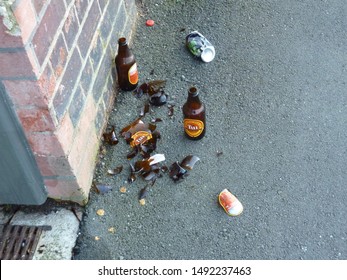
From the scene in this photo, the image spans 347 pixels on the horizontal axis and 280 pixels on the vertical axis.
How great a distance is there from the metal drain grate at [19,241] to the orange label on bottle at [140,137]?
0.72 m

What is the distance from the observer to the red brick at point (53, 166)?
252 cm

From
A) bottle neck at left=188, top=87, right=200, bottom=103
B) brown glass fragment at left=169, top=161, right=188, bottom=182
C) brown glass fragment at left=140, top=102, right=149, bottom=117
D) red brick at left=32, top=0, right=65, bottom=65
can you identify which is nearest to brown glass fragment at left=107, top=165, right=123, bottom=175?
brown glass fragment at left=169, top=161, right=188, bottom=182

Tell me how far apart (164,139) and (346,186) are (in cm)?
111

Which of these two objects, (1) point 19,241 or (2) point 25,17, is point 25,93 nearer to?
(2) point 25,17

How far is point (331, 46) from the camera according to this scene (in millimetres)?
3711

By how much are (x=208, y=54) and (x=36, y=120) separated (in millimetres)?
1614

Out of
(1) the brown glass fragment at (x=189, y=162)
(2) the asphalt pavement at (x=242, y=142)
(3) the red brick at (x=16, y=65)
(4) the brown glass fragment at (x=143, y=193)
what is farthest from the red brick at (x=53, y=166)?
(1) the brown glass fragment at (x=189, y=162)

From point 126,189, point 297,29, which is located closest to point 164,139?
point 126,189

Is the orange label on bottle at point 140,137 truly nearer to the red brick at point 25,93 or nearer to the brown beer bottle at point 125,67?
the brown beer bottle at point 125,67

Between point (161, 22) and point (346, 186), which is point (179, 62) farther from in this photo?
point (346, 186)

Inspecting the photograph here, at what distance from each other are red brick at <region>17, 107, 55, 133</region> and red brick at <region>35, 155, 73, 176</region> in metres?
0.21

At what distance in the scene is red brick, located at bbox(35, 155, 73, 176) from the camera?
2.52m

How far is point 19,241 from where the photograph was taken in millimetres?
2627

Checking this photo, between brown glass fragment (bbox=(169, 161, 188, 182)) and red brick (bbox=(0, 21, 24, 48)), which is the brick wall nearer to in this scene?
red brick (bbox=(0, 21, 24, 48))
